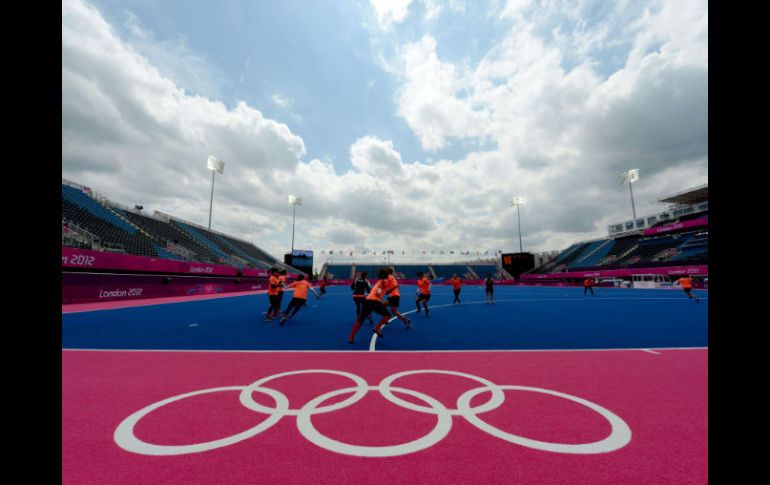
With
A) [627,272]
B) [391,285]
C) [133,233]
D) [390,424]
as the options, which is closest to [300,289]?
[391,285]

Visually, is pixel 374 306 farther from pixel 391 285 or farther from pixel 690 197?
pixel 690 197

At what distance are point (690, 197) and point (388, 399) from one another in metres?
64.1

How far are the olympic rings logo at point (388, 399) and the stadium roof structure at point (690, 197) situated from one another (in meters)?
59.3

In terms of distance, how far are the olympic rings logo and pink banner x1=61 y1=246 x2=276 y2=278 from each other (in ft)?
55.0

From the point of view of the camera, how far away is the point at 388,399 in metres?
3.51

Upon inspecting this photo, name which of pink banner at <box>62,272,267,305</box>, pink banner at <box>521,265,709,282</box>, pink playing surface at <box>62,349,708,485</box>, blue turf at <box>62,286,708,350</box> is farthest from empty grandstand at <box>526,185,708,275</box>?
pink banner at <box>62,272,267,305</box>

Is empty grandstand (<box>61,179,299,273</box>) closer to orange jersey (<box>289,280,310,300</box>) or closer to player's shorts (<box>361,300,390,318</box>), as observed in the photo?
orange jersey (<box>289,280,310,300</box>)

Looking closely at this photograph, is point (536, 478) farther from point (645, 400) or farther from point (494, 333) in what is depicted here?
point (494, 333)

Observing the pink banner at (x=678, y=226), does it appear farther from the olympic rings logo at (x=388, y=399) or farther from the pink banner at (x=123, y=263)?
the pink banner at (x=123, y=263)

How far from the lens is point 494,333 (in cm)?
774

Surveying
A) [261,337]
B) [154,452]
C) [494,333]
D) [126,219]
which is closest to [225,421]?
[154,452]

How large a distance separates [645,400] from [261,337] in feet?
24.2

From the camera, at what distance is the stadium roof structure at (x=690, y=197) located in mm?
42906
